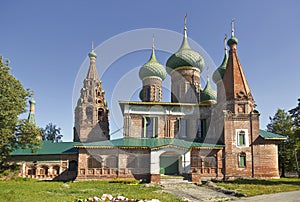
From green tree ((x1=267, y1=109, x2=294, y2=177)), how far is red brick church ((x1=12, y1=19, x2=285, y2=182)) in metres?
9.28

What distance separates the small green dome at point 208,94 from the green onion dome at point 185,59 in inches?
116

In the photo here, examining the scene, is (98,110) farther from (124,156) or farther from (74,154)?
(124,156)

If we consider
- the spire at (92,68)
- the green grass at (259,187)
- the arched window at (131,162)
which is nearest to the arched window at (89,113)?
the spire at (92,68)

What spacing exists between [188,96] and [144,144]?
30.3 ft

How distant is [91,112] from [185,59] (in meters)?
11.6

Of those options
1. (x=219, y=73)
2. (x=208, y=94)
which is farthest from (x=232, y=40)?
(x=208, y=94)

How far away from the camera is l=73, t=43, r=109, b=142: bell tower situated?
30.3 metres

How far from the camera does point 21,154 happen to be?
1051 inches

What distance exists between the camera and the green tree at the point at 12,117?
781 inches

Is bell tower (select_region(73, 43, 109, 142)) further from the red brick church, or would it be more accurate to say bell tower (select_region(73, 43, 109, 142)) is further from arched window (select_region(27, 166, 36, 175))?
arched window (select_region(27, 166, 36, 175))

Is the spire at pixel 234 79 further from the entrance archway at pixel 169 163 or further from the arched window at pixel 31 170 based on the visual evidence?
the arched window at pixel 31 170

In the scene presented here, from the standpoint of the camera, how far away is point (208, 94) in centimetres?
3297

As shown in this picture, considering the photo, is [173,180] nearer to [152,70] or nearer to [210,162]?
[210,162]

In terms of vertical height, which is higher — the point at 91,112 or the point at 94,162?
the point at 91,112
